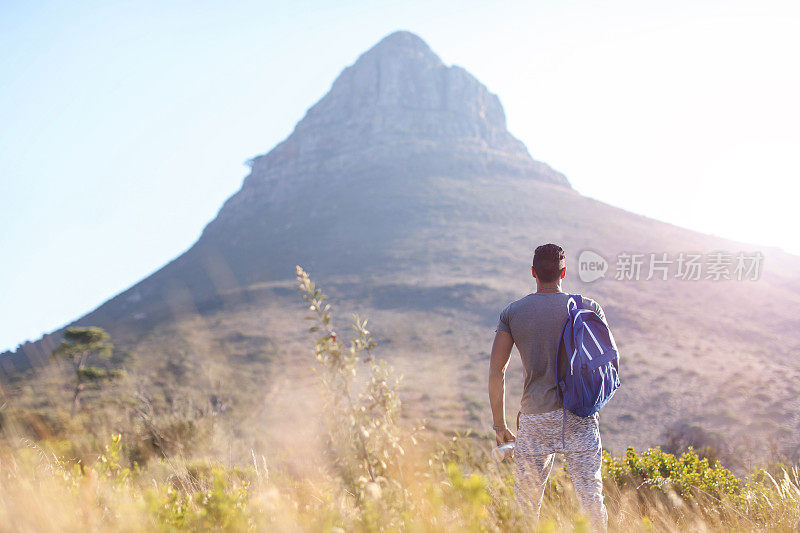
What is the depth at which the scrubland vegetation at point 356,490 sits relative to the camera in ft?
5.71

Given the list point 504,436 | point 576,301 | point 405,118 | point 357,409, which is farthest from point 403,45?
point 504,436

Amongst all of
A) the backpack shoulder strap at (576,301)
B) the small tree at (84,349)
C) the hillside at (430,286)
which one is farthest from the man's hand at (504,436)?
the small tree at (84,349)

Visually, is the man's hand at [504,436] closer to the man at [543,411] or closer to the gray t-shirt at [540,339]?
the man at [543,411]

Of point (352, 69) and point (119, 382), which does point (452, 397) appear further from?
point (352, 69)

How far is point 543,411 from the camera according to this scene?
2814 millimetres

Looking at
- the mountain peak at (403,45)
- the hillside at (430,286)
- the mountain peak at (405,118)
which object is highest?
the mountain peak at (403,45)

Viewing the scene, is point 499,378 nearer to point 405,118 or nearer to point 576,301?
point 576,301

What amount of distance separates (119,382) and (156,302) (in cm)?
4391

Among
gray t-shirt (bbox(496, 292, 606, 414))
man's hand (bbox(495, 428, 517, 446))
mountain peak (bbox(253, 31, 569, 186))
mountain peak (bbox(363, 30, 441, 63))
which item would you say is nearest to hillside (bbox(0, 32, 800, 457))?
mountain peak (bbox(253, 31, 569, 186))

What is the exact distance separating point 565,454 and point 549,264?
1078 mm

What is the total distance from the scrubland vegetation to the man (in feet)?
0.62

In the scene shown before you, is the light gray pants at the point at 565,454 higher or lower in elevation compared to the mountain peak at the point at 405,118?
lower

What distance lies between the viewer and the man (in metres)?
2.76

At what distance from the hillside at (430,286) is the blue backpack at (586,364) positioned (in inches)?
107
